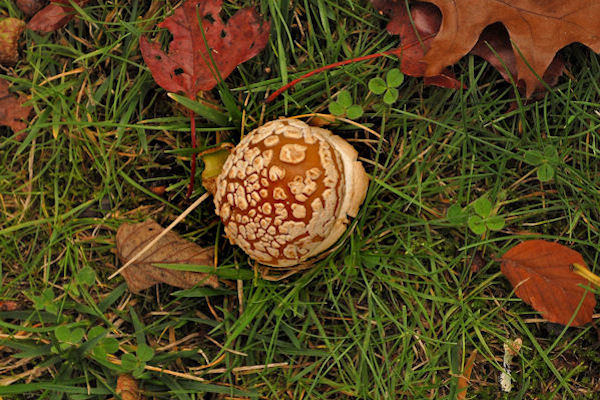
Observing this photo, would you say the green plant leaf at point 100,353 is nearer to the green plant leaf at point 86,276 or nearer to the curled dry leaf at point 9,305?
the green plant leaf at point 86,276

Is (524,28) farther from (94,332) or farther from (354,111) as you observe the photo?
(94,332)

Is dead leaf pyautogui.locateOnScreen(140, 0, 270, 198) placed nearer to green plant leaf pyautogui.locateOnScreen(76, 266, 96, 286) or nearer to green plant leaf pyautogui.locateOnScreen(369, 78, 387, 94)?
green plant leaf pyautogui.locateOnScreen(369, 78, 387, 94)

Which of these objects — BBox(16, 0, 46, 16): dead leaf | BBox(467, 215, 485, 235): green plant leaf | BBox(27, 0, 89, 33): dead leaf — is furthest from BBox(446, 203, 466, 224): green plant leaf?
BBox(16, 0, 46, 16): dead leaf

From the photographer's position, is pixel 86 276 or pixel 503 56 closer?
pixel 503 56

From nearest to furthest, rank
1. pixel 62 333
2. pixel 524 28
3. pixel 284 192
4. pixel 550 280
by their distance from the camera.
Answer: pixel 284 192 < pixel 524 28 < pixel 550 280 < pixel 62 333

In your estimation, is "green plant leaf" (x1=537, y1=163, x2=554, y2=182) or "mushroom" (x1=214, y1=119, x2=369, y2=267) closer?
"mushroom" (x1=214, y1=119, x2=369, y2=267)

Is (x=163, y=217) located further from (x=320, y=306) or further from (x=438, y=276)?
(x=438, y=276)

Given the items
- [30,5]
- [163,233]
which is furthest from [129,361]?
[30,5]
